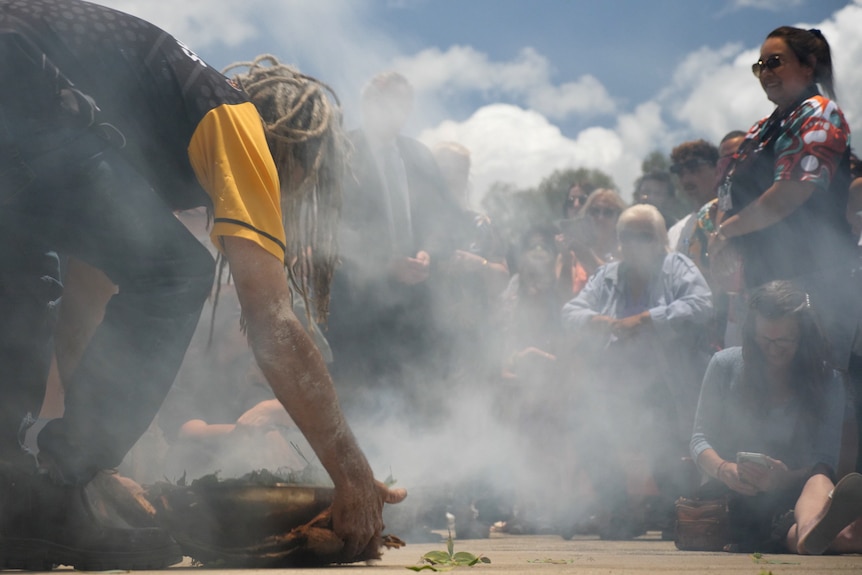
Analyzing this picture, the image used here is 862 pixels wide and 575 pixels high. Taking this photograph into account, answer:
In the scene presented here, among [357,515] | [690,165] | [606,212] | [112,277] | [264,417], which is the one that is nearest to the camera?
[357,515]

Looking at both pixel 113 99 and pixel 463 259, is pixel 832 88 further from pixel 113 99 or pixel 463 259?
pixel 113 99

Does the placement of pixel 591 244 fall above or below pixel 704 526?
above

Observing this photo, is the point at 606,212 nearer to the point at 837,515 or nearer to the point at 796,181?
the point at 796,181

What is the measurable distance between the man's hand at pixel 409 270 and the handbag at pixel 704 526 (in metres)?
2.05

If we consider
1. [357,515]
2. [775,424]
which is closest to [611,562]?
[357,515]

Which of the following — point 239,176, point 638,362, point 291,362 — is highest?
point 638,362

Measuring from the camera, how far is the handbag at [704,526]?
13.1ft

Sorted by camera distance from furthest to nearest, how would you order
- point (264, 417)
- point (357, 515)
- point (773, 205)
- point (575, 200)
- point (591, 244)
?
point (575, 200) → point (591, 244) → point (264, 417) → point (773, 205) → point (357, 515)

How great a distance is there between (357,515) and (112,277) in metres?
0.94

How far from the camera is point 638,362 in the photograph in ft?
17.0

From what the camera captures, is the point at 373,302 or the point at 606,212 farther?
the point at 606,212

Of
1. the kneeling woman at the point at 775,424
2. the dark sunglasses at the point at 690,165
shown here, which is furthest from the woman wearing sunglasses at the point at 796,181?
the dark sunglasses at the point at 690,165

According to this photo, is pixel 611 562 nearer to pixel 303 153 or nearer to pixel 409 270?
pixel 303 153

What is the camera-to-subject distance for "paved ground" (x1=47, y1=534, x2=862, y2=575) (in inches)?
→ 95.7
